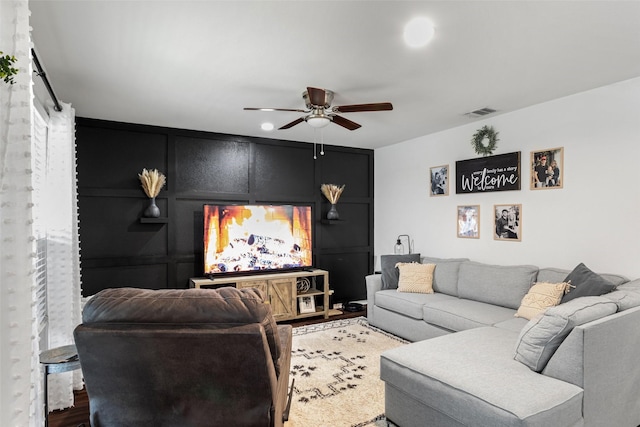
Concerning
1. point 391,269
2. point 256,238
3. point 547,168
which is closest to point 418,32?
point 547,168

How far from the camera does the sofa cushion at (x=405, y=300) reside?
4.12 m

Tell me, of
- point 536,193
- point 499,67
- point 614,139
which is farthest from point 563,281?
point 499,67

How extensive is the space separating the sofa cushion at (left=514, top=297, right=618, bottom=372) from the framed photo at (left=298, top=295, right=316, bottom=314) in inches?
128

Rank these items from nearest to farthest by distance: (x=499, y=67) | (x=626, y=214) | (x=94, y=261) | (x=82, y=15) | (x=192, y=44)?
1. (x=82, y=15)
2. (x=192, y=44)
3. (x=499, y=67)
4. (x=626, y=214)
5. (x=94, y=261)

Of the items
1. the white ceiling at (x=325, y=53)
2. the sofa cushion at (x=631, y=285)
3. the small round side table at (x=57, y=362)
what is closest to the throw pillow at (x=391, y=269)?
the white ceiling at (x=325, y=53)

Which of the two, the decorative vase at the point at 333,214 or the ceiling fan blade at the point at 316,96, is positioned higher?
the ceiling fan blade at the point at 316,96

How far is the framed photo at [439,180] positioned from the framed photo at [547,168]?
1.17 metres

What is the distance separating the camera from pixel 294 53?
8.62 feet

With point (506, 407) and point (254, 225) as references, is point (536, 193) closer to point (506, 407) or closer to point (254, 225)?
point (506, 407)

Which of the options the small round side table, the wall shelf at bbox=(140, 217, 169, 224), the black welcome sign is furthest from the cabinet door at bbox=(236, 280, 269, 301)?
the black welcome sign

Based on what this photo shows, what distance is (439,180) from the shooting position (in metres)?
5.10

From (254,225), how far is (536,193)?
345 cm

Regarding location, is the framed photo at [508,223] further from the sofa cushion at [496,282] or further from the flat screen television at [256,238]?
the flat screen television at [256,238]

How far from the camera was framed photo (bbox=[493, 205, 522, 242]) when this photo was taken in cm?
412
